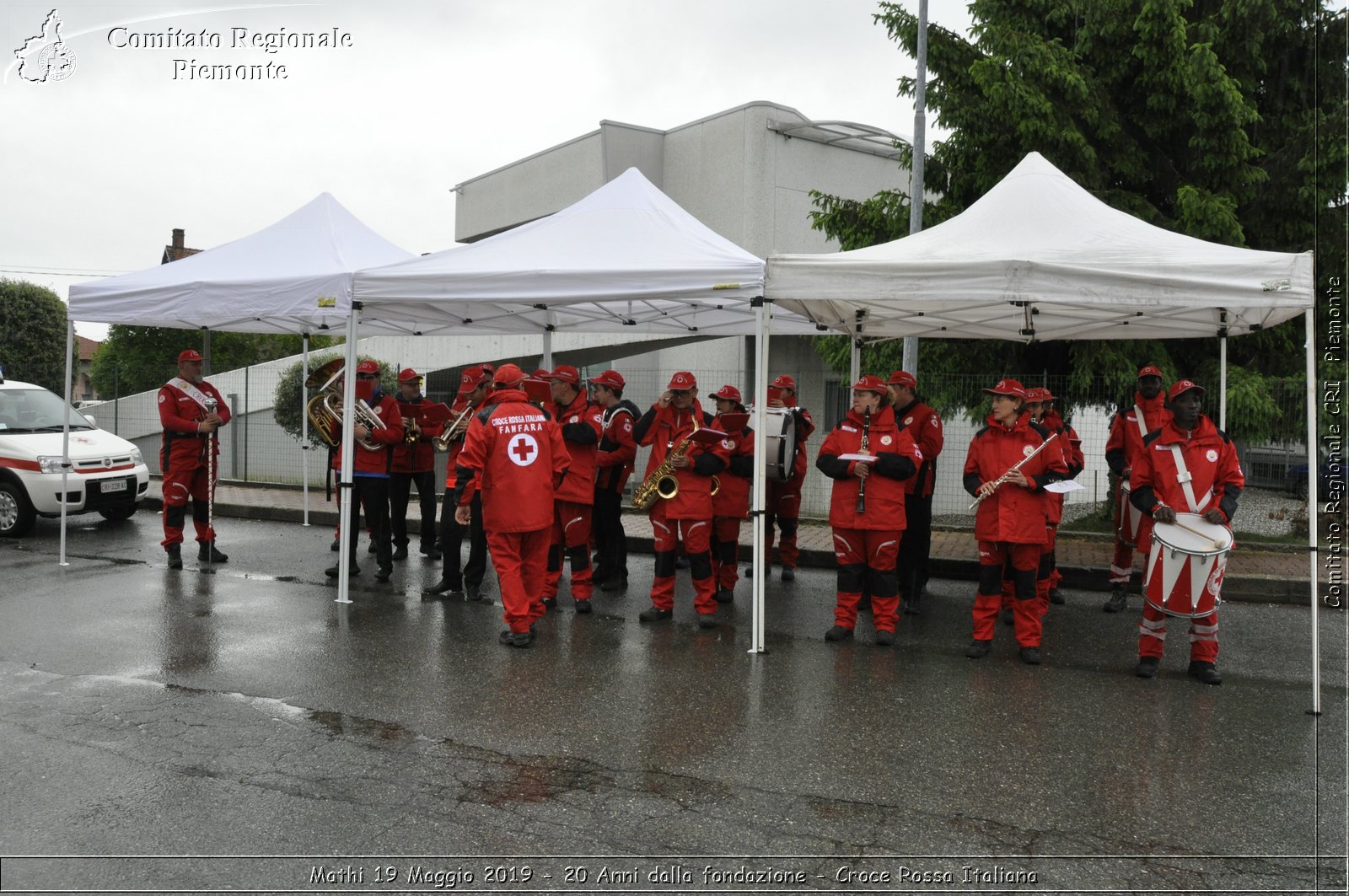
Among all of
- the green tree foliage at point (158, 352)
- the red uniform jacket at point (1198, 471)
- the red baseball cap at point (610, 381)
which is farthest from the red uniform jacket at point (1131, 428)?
the green tree foliage at point (158, 352)

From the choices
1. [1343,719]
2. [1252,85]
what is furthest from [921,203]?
[1343,719]

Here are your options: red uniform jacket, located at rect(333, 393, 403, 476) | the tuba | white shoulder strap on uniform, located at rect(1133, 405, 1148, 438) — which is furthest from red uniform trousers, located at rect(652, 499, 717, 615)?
white shoulder strap on uniform, located at rect(1133, 405, 1148, 438)

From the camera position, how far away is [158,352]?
104 ft

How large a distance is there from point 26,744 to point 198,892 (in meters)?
2.15

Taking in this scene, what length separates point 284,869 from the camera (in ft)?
12.3

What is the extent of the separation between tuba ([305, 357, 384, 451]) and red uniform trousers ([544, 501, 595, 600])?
2191 mm

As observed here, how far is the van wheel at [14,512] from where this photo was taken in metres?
12.2

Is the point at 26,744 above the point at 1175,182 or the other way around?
the other way around

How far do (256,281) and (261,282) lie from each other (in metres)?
0.08

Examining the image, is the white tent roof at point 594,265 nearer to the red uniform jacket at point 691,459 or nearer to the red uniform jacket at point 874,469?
the red uniform jacket at point 691,459

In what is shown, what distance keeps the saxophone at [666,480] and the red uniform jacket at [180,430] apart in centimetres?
458

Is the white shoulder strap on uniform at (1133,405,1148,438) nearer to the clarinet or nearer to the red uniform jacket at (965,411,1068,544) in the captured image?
the red uniform jacket at (965,411,1068,544)

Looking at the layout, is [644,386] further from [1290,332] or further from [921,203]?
[1290,332]

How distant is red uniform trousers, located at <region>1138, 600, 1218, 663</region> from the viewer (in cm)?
662
